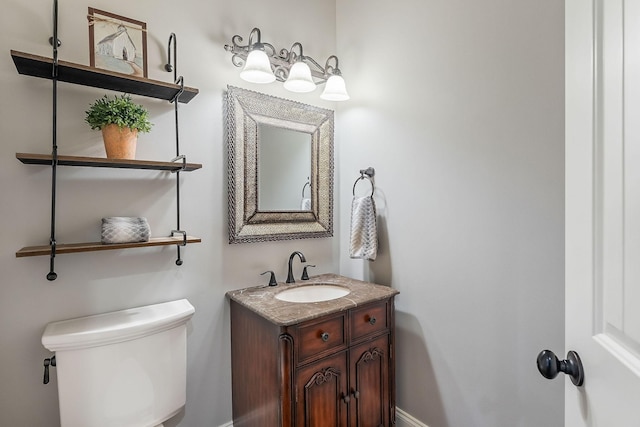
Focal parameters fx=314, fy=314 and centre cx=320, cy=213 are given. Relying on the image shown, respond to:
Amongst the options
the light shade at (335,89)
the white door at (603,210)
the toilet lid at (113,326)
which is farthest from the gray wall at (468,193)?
the toilet lid at (113,326)

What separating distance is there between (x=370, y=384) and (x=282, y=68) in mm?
1748

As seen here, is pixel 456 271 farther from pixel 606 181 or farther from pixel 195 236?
pixel 195 236

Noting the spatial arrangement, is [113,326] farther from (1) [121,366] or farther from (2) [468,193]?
(2) [468,193]

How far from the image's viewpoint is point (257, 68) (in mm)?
1518

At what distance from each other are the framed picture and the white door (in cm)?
152

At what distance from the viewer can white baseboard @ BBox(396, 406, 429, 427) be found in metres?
1.67

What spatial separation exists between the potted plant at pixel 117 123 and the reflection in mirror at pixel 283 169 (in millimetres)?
633

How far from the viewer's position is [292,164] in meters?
1.89

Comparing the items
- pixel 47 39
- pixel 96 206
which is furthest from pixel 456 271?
pixel 47 39

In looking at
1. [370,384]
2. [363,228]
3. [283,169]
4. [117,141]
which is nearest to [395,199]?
[363,228]

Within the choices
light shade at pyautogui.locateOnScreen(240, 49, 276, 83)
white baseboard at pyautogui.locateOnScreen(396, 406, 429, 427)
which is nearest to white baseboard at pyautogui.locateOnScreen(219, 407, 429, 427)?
white baseboard at pyautogui.locateOnScreen(396, 406, 429, 427)

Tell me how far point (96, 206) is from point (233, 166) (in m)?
0.62

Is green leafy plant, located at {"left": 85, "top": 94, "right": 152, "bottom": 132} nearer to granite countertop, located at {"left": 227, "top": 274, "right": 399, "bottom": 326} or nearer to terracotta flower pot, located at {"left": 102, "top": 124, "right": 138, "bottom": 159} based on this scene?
terracotta flower pot, located at {"left": 102, "top": 124, "right": 138, "bottom": 159}

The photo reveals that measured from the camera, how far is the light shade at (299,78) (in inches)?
66.7
